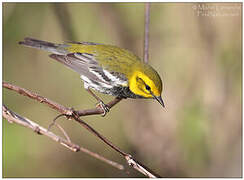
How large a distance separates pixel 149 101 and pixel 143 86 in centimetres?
177

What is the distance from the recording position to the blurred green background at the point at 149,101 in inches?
196

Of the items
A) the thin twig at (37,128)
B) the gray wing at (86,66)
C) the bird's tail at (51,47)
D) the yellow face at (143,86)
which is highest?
the bird's tail at (51,47)

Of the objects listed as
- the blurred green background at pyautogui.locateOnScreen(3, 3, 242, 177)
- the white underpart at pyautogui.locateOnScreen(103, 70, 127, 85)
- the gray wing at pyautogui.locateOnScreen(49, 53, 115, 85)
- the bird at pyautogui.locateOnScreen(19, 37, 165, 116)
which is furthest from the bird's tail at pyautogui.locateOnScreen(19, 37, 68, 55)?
the blurred green background at pyautogui.locateOnScreen(3, 3, 242, 177)

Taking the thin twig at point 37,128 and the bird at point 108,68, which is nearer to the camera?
the thin twig at point 37,128

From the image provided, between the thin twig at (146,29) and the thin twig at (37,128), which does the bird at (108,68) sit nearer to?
the thin twig at (146,29)

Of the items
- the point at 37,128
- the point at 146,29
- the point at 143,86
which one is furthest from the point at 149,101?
the point at 37,128

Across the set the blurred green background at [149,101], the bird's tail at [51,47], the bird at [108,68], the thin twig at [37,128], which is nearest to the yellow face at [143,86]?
the bird at [108,68]

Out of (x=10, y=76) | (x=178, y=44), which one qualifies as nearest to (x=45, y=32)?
(x=10, y=76)

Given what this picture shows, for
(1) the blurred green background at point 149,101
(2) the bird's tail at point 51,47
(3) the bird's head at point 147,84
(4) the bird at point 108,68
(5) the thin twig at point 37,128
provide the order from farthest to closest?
(1) the blurred green background at point 149,101 < (2) the bird's tail at point 51,47 < (4) the bird at point 108,68 < (3) the bird's head at point 147,84 < (5) the thin twig at point 37,128

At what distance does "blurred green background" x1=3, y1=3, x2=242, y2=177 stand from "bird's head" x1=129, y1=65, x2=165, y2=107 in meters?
1.51

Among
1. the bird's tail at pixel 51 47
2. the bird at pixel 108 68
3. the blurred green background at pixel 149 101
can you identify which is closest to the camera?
the bird at pixel 108 68

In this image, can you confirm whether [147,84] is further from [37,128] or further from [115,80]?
[37,128]

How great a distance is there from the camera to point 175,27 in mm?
5062

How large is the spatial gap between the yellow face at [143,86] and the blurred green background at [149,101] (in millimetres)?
1493
